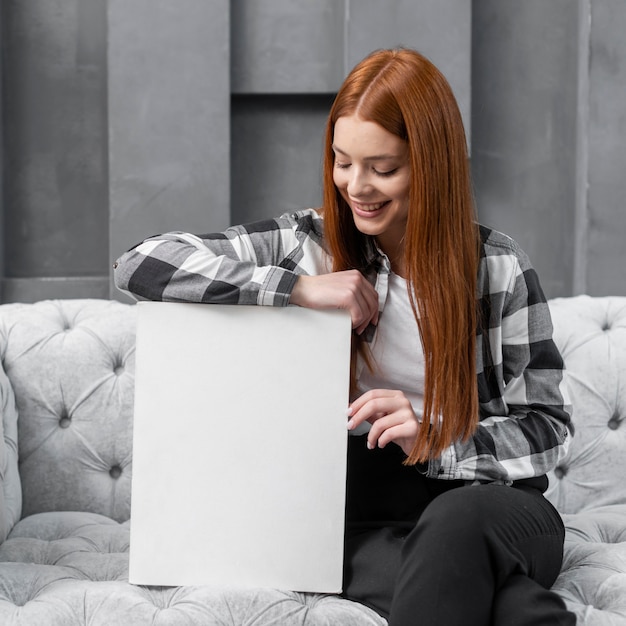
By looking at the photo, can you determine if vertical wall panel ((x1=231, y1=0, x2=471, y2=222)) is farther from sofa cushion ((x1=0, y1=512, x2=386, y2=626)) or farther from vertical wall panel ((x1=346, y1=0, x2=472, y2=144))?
sofa cushion ((x1=0, y1=512, x2=386, y2=626))

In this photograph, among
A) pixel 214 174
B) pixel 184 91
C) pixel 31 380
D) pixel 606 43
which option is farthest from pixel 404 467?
pixel 606 43

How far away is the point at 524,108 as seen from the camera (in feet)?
7.30

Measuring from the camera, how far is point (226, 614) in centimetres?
109

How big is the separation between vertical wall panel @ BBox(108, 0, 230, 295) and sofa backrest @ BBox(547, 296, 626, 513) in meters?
0.92

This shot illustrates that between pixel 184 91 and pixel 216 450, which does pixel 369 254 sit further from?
pixel 184 91

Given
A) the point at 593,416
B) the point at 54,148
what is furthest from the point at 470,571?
the point at 54,148

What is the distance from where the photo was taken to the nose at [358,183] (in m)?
1.14

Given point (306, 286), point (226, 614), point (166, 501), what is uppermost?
point (306, 286)

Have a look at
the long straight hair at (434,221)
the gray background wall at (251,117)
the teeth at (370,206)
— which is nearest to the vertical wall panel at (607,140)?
the gray background wall at (251,117)

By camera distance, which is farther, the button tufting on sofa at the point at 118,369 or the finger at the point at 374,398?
the button tufting on sofa at the point at 118,369

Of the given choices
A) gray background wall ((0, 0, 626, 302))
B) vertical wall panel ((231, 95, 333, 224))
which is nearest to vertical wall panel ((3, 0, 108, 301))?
gray background wall ((0, 0, 626, 302))

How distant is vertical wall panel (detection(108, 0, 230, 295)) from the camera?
206 centimetres

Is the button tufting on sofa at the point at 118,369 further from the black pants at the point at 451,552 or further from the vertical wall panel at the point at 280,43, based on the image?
the vertical wall panel at the point at 280,43

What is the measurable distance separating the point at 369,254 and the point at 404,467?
329 millimetres
